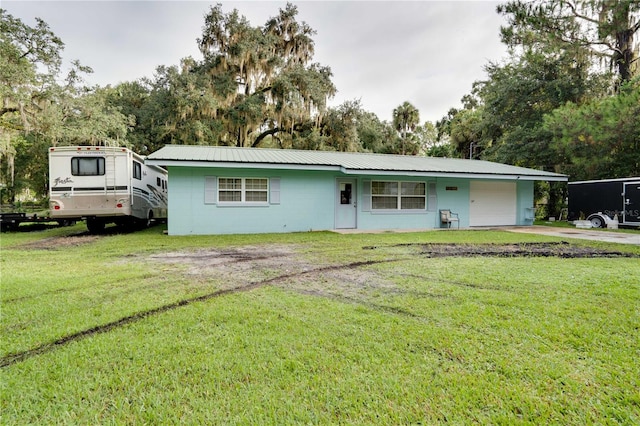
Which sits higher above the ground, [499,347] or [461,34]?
[461,34]

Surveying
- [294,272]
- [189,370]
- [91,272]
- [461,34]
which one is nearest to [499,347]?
[189,370]

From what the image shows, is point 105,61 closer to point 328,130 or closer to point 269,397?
point 328,130

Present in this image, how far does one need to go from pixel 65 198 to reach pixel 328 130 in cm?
1410

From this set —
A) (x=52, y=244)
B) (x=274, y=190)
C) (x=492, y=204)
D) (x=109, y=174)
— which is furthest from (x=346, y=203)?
(x=52, y=244)

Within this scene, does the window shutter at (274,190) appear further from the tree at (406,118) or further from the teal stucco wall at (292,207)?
the tree at (406,118)

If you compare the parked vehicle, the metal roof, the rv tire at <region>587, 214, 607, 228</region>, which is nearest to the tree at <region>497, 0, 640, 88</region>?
the parked vehicle

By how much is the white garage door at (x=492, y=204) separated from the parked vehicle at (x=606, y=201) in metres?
2.60

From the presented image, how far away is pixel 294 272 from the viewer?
5.22 metres

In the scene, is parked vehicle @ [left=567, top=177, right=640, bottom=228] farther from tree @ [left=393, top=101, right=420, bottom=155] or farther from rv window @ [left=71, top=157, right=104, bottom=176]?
rv window @ [left=71, top=157, right=104, bottom=176]

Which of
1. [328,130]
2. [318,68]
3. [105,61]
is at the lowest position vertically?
[328,130]

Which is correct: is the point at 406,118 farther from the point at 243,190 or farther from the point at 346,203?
the point at 243,190

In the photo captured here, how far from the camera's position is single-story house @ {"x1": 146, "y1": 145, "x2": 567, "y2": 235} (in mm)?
10555

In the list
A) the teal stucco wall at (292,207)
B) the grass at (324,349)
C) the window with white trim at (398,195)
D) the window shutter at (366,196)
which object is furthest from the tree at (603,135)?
the grass at (324,349)

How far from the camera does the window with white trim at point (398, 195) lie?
41.4ft
